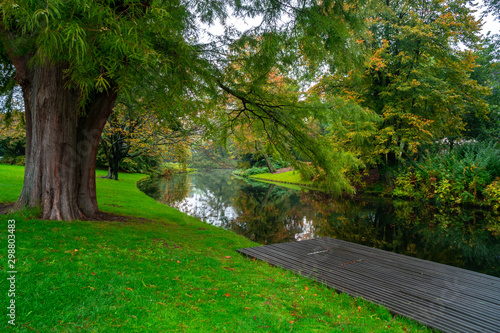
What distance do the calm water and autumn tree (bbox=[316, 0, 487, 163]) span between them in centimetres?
466

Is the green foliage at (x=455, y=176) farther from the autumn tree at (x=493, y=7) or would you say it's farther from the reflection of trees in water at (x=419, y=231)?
the autumn tree at (x=493, y=7)

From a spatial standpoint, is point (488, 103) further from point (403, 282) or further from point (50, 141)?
point (50, 141)

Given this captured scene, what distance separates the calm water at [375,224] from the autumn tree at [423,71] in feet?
15.3

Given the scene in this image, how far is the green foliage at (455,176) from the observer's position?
45.0 feet

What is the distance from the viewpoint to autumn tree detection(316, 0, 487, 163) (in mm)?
15664

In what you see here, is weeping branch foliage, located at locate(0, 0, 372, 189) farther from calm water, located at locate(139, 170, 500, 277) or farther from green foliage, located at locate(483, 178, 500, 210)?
green foliage, located at locate(483, 178, 500, 210)

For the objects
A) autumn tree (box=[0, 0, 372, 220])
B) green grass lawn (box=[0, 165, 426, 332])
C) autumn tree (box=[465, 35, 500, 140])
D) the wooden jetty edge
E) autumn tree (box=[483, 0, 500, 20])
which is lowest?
the wooden jetty edge

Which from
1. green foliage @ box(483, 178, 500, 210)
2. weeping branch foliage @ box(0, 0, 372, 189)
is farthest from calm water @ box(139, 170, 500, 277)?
weeping branch foliage @ box(0, 0, 372, 189)

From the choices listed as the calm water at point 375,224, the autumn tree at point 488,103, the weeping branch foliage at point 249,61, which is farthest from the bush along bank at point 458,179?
the weeping branch foliage at point 249,61

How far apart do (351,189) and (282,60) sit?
112 inches

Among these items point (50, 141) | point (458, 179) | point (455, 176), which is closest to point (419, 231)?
point (458, 179)

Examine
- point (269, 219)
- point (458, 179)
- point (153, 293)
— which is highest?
point (458, 179)

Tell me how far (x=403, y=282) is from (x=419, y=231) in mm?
6499

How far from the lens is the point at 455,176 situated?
14.6 m
